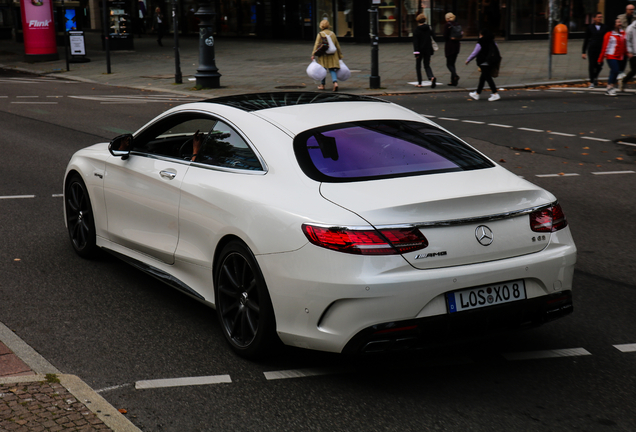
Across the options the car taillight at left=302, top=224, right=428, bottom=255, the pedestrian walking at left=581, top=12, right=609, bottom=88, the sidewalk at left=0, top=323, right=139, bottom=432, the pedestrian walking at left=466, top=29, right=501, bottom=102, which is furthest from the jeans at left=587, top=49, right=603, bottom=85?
the sidewalk at left=0, top=323, right=139, bottom=432

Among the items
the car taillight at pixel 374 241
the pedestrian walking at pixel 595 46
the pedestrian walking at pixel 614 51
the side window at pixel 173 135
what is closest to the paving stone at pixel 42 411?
the car taillight at pixel 374 241

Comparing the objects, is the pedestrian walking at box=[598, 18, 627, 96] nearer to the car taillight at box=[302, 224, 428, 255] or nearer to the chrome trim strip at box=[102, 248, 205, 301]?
the chrome trim strip at box=[102, 248, 205, 301]

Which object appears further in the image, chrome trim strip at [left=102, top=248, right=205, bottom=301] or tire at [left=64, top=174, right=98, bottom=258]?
tire at [left=64, top=174, right=98, bottom=258]

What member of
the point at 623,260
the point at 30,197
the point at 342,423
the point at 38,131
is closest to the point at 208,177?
the point at 342,423

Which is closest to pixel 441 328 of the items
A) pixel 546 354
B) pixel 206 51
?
A: pixel 546 354

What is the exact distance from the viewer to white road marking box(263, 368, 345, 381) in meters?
4.27

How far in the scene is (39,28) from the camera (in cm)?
3209

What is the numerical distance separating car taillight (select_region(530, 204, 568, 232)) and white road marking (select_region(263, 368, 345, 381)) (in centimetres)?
136

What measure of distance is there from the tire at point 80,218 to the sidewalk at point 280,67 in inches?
521

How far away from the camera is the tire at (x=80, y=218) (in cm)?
644

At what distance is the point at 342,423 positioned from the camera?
3.70 metres

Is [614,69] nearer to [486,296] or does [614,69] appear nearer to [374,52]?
[374,52]

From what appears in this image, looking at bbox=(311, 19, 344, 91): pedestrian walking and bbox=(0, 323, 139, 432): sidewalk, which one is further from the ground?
bbox=(311, 19, 344, 91): pedestrian walking

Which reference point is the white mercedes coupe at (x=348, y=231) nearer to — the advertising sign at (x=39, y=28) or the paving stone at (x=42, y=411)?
the paving stone at (x=42, y=411)
